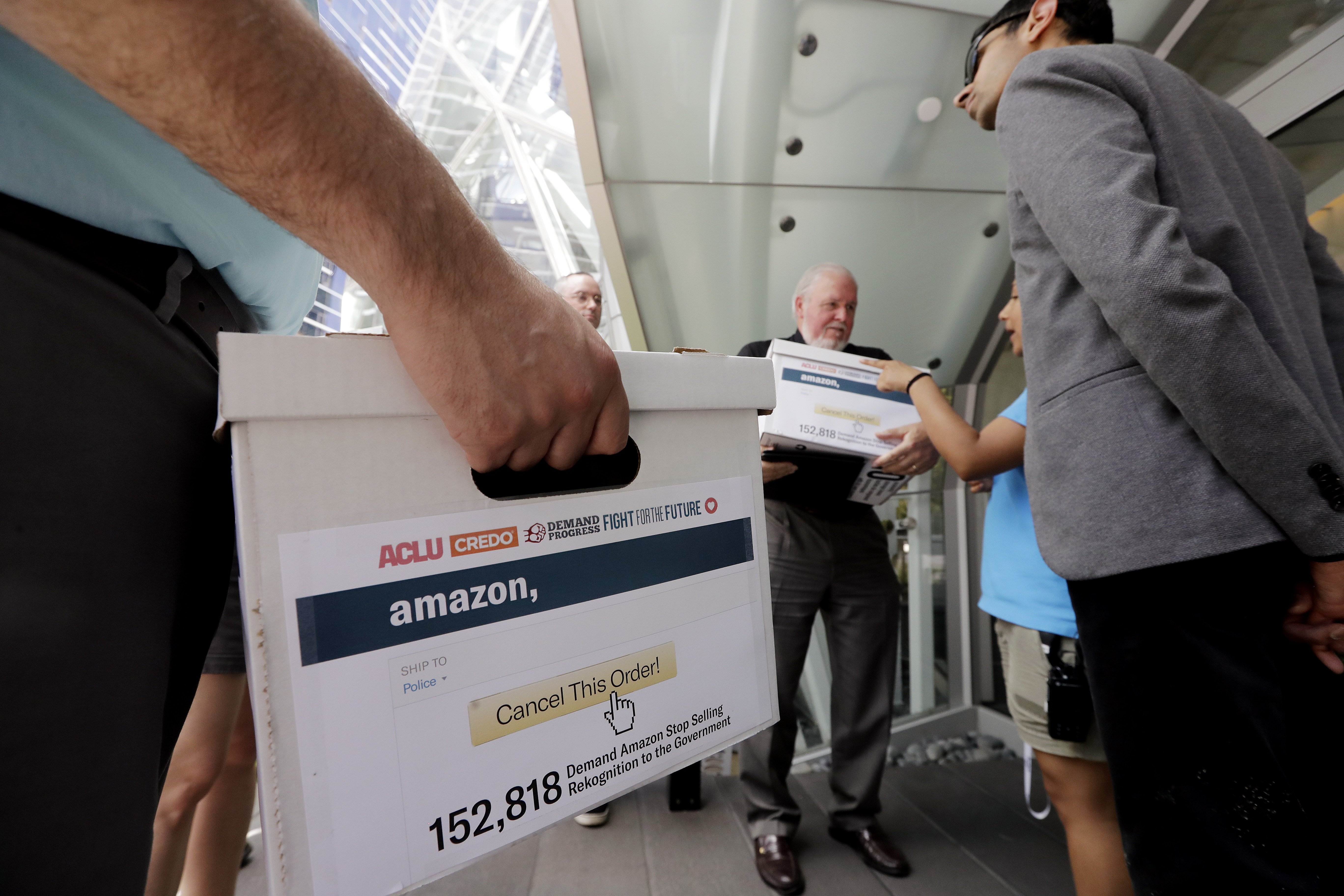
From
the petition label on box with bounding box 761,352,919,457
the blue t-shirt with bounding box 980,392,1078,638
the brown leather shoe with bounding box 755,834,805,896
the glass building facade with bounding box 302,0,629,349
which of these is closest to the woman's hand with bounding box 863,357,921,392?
the petition label on box with bounding box 761,352,919,457

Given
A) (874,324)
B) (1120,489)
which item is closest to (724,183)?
(874,324)

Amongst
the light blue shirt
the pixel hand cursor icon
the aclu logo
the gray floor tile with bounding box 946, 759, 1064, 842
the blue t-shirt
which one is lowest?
the gray floor tile with bounding box 946, 759, 1064, 842

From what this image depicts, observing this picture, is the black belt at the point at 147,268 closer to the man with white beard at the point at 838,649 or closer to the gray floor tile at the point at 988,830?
the man with white beard at the point at 838,649

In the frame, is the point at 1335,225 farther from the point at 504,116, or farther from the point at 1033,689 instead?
the point at 504,116

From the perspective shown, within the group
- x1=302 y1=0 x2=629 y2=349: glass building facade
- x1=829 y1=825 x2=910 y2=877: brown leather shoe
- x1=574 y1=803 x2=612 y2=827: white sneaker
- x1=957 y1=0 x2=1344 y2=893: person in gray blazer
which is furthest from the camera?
x1=302 y1=0 x2=629 y2=349: glass building facade

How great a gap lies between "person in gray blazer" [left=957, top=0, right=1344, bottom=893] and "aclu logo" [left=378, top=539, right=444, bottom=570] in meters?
0.66

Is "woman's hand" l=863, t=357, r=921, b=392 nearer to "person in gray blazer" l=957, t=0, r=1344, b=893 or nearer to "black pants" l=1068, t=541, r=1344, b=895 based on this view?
"person in gray blazer" l=957, t=0, r=1344, b=893

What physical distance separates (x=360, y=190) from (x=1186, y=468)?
0.76m

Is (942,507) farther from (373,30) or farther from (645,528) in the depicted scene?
(373,30)

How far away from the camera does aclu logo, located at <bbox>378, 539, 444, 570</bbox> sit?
0.28 m

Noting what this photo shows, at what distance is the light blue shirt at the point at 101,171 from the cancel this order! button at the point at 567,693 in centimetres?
31

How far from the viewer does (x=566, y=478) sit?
0.33 meters

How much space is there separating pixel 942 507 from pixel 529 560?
2178 mm

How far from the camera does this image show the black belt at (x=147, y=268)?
0.27 metres
